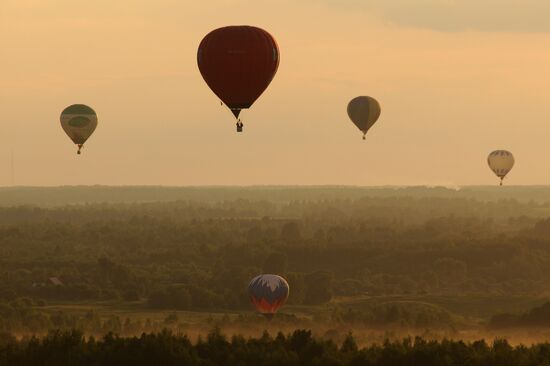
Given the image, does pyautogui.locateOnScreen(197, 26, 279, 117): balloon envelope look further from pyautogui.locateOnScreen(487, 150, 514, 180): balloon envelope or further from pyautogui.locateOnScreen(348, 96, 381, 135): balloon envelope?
pyautogui.locateOnScreen(487, 150, 514, 180): balloon envelope

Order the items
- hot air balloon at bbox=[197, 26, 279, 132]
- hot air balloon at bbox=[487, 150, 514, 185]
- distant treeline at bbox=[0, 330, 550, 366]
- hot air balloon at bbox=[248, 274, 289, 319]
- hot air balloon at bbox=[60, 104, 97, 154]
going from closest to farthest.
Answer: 1. distant treeline at bbox=[0, 330, 550, 366]
2. hot air balloon at bbox=[197, 26, 279, 132]
3. hot air balloon at bbox=[60, 104, 97, 154]
4. hot air balloon at bbox=[248, 274, 289, 319]
5. hot air balloon at bbox=[487, 150, 514, 185]

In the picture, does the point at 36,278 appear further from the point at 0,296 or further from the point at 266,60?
the point at 266,60

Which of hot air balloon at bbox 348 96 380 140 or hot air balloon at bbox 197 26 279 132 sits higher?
hot air balloon at bbox 348 96 380 140

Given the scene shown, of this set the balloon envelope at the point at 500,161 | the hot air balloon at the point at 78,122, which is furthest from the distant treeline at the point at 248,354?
the balloon envelope at the point at 500,161

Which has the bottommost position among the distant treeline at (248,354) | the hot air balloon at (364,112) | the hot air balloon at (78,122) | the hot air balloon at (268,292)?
the distant treeline at (248,354)

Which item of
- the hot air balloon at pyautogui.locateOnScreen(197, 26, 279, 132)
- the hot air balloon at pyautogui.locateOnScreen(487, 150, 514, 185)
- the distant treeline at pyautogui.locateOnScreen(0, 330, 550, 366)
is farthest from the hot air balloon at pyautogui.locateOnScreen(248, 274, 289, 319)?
the distant treeline at pyautogui.locateOnScreen(0, 330, 550, 366)

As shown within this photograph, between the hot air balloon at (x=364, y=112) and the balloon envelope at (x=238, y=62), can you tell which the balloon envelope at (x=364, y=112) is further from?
the balloon envelope at (x=238, y=62)

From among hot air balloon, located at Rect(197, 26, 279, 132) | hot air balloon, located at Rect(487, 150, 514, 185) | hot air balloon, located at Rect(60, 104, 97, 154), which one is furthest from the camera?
hot air balloon, located at Rect(487, 150, 514, 185)
